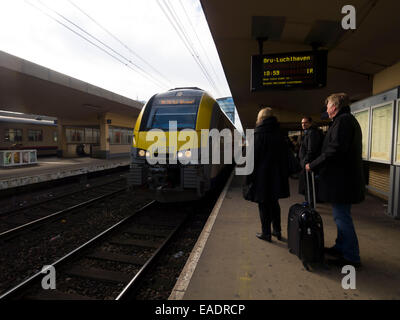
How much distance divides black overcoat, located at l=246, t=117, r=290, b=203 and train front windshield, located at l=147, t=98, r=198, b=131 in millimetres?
2297

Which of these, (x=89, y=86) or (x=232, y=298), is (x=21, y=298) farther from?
(x=89, y=86)

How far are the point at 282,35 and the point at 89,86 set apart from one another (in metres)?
9.76

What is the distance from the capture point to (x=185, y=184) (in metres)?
4.65

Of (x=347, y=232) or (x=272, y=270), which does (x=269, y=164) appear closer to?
(x=347, y=232)

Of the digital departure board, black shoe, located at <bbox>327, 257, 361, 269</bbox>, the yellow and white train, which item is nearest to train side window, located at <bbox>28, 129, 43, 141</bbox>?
the yellow and white train

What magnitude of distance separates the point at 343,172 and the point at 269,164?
861mm

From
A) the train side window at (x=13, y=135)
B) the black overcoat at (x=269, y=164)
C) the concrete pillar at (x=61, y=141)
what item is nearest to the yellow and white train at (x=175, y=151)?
the black overcoat at (x=269, y=164)

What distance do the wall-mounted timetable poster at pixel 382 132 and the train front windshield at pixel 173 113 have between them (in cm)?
392

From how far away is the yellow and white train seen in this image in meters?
4.73

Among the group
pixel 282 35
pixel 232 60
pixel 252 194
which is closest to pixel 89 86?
pixel 232 60

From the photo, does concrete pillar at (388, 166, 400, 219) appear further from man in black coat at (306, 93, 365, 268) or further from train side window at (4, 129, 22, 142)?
train side window at (4, 129, 22, 142)

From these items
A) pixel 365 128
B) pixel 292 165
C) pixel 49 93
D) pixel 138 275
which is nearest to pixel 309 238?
pixel 292 165

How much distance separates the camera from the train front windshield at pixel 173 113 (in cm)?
520

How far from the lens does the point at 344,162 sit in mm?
2406
